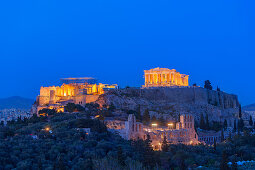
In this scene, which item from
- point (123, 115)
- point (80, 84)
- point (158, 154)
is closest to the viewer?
point (158, 154)

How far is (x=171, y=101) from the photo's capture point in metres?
91.2

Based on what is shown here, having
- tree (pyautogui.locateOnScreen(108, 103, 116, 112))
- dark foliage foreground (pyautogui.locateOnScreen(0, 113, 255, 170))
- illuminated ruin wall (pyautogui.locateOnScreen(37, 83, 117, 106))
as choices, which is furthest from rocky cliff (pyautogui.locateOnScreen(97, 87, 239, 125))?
dark foliage foreground (pyautogui.locateOnScreen(0, 113, 255, 170))

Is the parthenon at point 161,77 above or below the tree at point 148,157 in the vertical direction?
above

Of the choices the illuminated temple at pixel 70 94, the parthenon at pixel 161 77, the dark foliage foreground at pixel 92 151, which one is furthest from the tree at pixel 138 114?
the parthenon at pixel 161 77

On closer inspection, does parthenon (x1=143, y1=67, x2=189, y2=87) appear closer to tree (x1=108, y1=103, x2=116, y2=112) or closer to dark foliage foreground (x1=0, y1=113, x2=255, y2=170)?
tree (x1=108, y1=103, x2=116, y2=112)

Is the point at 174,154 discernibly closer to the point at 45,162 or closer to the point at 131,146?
the point at 131,146

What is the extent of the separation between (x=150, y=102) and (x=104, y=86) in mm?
11662

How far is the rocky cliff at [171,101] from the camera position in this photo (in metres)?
84.1

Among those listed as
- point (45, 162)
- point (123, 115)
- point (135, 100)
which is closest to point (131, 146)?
point (45, 162)

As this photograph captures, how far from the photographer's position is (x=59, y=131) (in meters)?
52.2

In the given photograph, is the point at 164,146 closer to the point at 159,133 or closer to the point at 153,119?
the point at 159,133

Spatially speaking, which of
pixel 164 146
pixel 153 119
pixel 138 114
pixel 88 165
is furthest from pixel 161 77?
pixel 88 165

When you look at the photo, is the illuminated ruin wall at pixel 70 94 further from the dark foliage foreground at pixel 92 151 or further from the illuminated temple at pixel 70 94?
the dark foliage foreground at pixel 92 151

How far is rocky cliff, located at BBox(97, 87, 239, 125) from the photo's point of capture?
84062 millimetres
